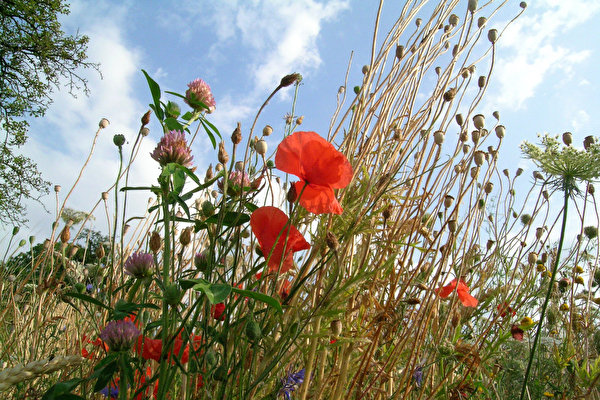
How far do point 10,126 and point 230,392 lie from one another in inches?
426

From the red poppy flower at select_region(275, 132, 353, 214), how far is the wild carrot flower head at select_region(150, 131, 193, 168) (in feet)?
0.56

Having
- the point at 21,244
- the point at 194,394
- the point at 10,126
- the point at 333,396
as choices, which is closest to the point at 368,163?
the point at 333,396

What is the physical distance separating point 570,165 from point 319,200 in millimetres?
648

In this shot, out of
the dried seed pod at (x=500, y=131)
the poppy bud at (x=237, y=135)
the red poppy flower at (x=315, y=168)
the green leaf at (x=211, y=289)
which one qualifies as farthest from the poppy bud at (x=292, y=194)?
the dried seed pod at (x=500, y=131)

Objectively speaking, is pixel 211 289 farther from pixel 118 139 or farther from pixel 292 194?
pixel 118 139

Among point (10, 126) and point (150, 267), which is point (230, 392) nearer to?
point (150, 267)

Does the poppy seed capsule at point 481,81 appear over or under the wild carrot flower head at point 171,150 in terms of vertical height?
over

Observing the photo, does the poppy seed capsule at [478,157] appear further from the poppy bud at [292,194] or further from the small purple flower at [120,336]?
the small purple flower at [120,336]

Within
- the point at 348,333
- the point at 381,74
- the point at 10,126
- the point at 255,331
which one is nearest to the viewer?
the point at 255,331

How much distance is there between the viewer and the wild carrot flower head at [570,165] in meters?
0.87

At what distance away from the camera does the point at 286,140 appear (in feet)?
2.31

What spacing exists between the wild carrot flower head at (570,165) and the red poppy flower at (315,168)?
558 mm

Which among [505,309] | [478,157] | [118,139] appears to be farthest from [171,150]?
[505,309]

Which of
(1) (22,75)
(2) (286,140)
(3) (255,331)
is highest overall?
(1) (22,75)
